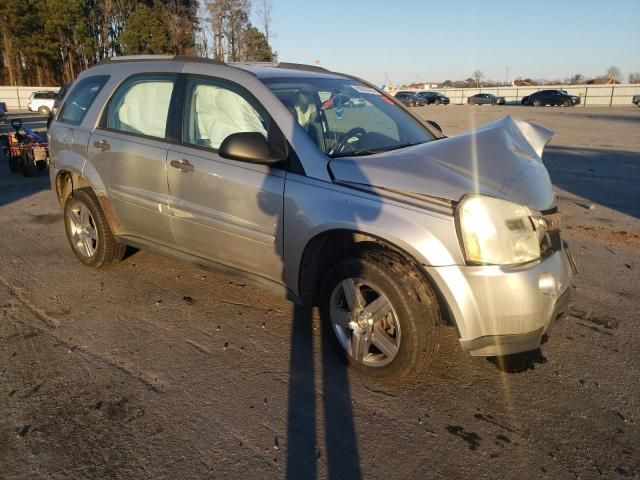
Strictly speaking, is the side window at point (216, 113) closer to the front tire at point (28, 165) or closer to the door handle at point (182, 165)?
the door handle at point (182, 165)

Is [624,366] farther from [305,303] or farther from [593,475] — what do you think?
[305,303]

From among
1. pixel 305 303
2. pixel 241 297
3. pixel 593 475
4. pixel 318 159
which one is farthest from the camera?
pixel 241 297

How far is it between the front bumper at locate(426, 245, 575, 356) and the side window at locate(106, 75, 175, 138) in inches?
100

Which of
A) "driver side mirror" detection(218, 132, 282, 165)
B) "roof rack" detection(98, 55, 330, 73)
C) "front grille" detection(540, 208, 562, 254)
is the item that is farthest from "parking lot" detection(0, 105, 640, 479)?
"roof rack" detection(98, 55, 330, 73)

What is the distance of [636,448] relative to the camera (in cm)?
247

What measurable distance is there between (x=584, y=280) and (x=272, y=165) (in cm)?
314

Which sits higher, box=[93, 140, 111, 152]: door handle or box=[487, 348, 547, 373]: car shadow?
box=[93, 140, 111, 152]: door handle

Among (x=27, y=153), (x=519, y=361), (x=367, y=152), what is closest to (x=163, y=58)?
(x=367, y=152)

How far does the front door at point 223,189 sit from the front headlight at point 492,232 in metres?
1.18

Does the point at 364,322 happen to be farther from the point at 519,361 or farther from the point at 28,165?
the point at 28,165

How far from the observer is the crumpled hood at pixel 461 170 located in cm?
280

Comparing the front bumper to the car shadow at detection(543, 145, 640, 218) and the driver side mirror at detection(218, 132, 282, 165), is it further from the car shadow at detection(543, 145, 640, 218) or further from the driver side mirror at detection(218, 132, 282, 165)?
the car shadow at detection(543, 145, 640, 218)

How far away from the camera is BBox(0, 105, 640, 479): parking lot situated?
240cm

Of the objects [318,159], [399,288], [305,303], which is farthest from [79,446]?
[318,159]
